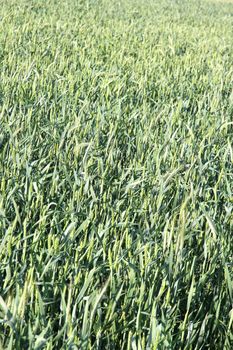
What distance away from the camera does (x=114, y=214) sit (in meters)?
1.74

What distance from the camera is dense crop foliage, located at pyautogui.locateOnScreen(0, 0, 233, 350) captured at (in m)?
1.27

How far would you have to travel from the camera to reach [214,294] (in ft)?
5.00

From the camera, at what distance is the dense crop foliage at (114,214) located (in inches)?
50.1

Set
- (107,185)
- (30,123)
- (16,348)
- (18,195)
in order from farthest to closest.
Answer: (30,123) → (107,185) → (18,195) → (16,348)

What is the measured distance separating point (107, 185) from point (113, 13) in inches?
315

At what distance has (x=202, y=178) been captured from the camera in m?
2.09

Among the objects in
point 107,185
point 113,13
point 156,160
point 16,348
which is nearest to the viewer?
point 16,348

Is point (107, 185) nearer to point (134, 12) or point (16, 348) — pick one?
point (16, 348)

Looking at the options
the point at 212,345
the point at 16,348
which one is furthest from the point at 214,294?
the point at 16,348

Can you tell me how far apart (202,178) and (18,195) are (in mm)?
686

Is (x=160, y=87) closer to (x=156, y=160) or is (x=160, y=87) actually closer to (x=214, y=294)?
(x=156, y=160)

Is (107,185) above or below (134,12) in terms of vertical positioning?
above

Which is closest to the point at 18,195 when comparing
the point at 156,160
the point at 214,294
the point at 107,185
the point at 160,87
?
the point at 107,185

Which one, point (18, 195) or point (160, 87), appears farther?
point (160, 87)
